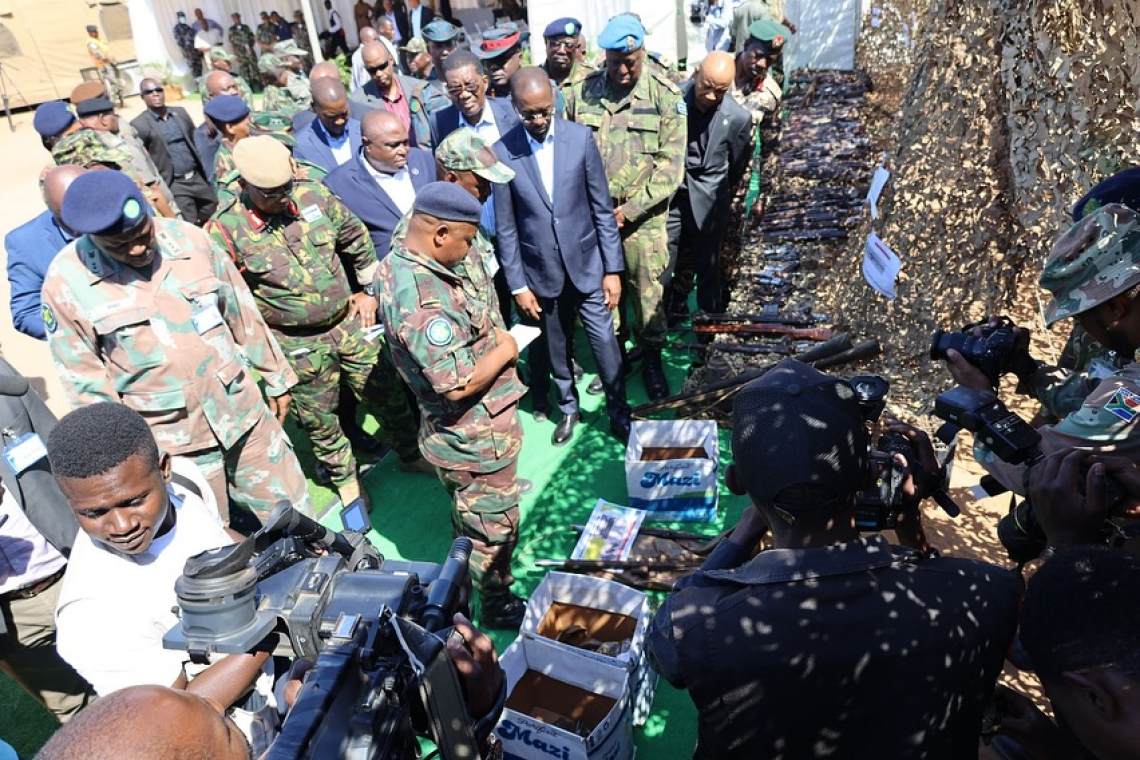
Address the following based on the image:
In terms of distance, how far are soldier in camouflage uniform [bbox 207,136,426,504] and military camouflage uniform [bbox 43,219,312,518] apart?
1.72 ft

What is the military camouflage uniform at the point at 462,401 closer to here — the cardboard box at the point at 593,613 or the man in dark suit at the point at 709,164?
the cardboard box at the point at 593,613

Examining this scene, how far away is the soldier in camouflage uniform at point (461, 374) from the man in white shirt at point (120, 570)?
38.6 inches

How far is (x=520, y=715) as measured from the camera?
7.73ft

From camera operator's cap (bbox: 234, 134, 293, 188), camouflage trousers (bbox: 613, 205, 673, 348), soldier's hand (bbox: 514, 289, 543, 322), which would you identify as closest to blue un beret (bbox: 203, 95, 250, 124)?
camera operator's cap (bbox: 234, 134, 293, 188)

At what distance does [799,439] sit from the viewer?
1448 millimetres

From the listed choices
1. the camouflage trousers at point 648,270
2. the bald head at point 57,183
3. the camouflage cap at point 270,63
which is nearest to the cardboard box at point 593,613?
the camouflage trousers at point 648,270

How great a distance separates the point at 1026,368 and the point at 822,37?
10682 millimetres

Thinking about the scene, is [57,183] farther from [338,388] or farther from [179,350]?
[338,388]

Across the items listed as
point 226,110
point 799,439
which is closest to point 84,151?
point 226,110

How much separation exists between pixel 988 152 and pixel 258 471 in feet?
12.3

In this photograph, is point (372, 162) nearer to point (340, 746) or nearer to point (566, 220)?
point (566, 220)

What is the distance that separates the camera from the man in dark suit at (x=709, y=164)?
15.7ft

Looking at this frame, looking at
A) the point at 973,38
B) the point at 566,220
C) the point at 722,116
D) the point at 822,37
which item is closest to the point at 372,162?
the point at 566,220

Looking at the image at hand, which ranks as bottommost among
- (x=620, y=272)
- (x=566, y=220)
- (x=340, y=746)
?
(x=620, y=272)
